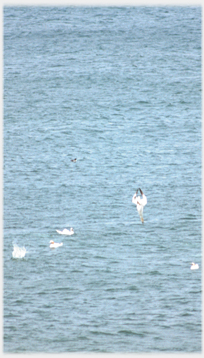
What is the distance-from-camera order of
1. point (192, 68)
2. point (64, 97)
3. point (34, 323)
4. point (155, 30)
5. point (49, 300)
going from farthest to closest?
1. point (155, 30)
2. point (192, 68)
3. point (64, 97)
4. point (49, 300)
5. point (34, 323)

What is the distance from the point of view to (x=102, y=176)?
32625 mm

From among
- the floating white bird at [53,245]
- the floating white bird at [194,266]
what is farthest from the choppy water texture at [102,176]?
the floating white bird at [194,266]

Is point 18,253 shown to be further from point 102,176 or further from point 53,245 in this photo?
point 102,176

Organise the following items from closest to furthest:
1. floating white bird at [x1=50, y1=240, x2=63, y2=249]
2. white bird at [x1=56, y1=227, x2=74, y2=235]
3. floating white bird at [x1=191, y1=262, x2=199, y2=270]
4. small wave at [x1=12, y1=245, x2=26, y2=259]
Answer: floating white bird at [x1=191, y1=262, x2=199, y2=270] → small wave at [x1=12, y1=245, x2=26, y2=259] → floating white bird at [x1=50, y1=240, x2=63, y2=249] → white bird at [x1=56, y1=227, x2=74, y2=235]

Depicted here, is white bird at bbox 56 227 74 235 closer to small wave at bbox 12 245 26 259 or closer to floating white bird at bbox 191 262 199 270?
small wave at bbox 12 245 26 259

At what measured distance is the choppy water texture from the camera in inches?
730

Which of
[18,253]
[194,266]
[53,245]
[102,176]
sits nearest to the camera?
[194,266]

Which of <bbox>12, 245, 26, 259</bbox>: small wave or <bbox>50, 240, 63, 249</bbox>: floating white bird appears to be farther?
<bbox>50, 240, 63, 249</bbox>: floating white bird

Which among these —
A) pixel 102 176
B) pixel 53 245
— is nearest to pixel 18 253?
pixel 53 245

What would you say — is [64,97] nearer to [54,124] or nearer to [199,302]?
[54,124]

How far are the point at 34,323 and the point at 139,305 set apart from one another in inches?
119

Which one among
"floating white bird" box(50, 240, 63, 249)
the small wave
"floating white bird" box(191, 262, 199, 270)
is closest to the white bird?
"floating white bird" box(50, 240, 63, 249)

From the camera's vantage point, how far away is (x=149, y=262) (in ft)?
73.0

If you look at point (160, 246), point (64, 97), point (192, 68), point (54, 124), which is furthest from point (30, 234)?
point (192, 68)
